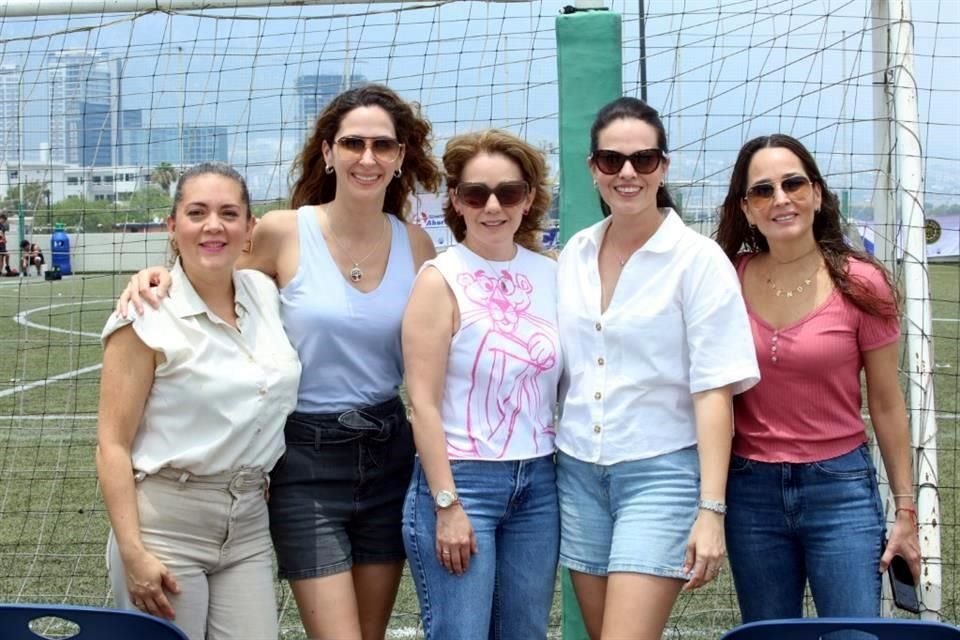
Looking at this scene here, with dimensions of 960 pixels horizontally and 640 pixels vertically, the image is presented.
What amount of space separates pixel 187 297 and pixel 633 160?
3.85ft

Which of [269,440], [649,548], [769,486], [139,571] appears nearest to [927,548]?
[769,486]

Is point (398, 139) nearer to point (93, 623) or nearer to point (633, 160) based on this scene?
point (633, 160)

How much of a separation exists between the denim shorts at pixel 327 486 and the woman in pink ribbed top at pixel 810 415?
0.95 meters

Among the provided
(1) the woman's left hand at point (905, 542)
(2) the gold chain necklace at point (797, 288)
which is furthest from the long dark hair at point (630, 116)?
(1) the woman's left hand at point (905, 542)

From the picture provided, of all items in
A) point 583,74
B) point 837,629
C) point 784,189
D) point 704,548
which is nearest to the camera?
point 837,629

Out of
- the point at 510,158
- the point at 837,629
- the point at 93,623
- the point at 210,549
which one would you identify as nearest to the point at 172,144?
the point at 510,158

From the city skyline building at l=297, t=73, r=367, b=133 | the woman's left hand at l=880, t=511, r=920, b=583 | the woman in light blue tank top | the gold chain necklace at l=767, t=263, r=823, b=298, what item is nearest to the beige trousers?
the woman in light blue tank top

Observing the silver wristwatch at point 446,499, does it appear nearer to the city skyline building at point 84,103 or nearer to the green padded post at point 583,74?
the green padded post at point 583,74

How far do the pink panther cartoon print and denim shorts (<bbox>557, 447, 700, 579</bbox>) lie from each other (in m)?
0.17

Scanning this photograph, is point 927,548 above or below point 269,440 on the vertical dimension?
below

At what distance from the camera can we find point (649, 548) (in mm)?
2873

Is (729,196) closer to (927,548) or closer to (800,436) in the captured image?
(800,436)

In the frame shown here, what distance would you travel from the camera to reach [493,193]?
10.1ft

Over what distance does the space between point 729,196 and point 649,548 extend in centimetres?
102
